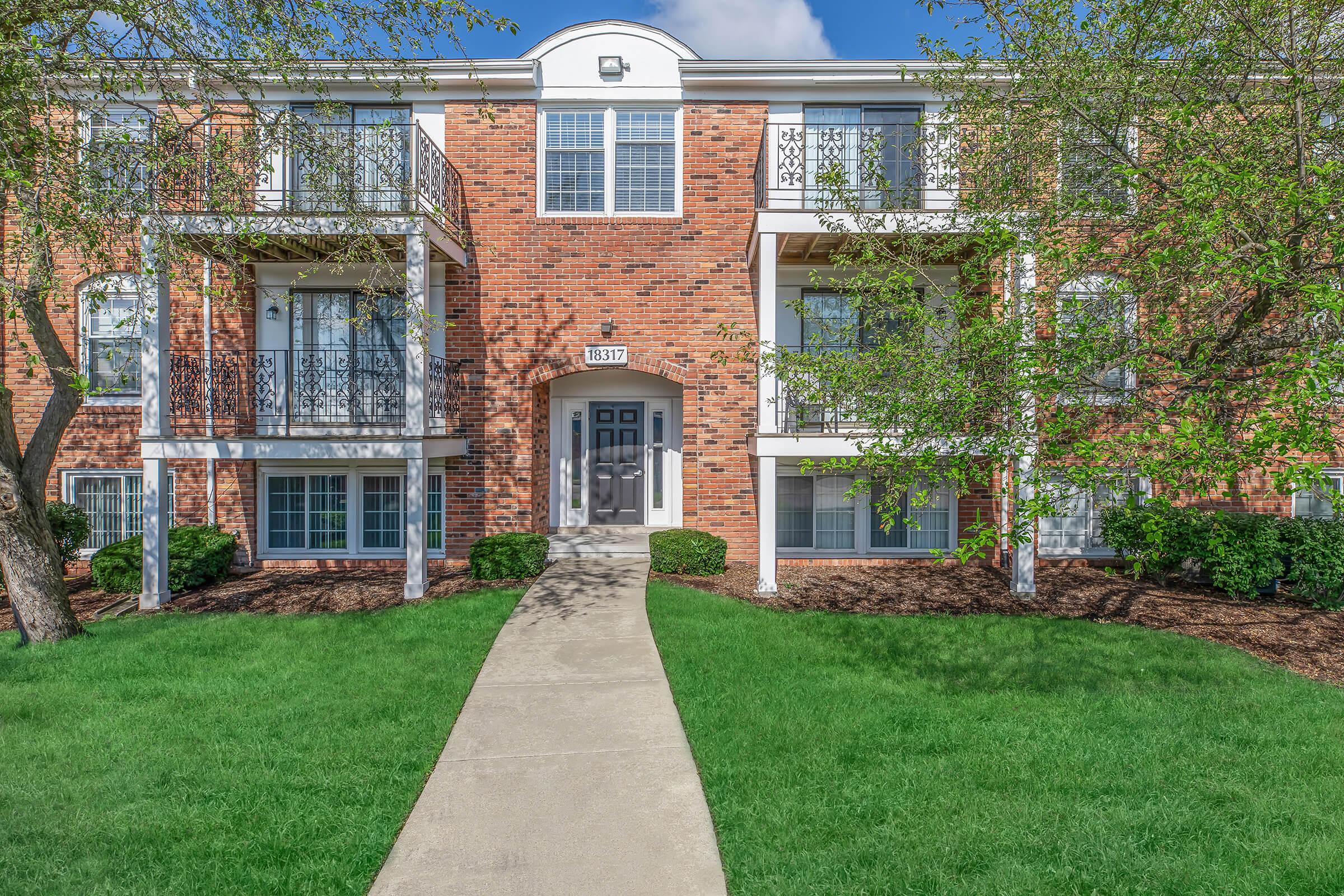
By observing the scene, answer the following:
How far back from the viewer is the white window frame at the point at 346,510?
10914 millimetres

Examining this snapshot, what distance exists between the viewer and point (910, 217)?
28.3 feet

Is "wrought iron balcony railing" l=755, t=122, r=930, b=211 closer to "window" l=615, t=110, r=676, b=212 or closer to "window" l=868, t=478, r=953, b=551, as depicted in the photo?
"window" l=615, t=110, r=676, b=212

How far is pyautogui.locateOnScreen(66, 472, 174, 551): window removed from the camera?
35.4ft

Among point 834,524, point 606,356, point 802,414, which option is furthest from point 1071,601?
point 606,356

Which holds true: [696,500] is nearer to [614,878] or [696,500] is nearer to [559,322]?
[559,322]

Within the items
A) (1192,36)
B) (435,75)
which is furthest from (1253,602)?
(435,75)

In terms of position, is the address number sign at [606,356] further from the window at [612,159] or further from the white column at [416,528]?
the white column at [416,528]

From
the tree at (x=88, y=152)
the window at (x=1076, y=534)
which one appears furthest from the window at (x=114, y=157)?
the window at (x=1076, y=534)

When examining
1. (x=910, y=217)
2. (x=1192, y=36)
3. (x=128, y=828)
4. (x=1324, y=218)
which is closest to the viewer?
(x=128, y=828)

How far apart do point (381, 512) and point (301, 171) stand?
502 centimetres

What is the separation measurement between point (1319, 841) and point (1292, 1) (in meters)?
5.65

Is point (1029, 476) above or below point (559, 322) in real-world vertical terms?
below

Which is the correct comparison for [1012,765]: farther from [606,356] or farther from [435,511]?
[435,511]

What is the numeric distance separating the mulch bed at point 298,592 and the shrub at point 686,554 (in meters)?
1.75
